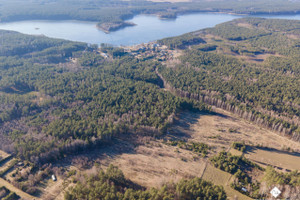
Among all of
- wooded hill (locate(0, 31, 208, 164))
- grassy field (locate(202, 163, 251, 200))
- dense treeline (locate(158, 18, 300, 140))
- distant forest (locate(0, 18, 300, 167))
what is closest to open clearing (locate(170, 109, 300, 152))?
distant forest (locate(0, 18, 300, 167))

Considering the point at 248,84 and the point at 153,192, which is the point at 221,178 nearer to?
the point at 153,192

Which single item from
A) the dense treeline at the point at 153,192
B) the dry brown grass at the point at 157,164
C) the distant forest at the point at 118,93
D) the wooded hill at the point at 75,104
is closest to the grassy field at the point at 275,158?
the distant forest at the point at 118,93

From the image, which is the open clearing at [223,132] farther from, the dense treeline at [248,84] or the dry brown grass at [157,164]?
the dry brown grass at [157,164]

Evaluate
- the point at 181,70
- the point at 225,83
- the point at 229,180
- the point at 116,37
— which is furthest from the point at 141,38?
the point at 229,180

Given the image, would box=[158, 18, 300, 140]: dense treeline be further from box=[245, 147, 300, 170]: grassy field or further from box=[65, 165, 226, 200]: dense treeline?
box=[65, 165, 226, 200]: dense treeline

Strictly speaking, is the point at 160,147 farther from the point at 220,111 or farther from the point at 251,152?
the point at 220,111

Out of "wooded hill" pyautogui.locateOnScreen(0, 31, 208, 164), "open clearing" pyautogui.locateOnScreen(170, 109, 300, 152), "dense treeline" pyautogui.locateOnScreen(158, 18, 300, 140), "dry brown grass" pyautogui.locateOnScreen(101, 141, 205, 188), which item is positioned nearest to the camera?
"dry brown grass" pyautogui.locateOnScreen(101, 141, 205, 188)

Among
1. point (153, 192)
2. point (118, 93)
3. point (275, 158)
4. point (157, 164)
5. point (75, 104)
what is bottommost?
point (157, 164)

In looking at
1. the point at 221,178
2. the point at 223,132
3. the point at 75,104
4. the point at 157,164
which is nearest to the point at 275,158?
the point at 223,132
